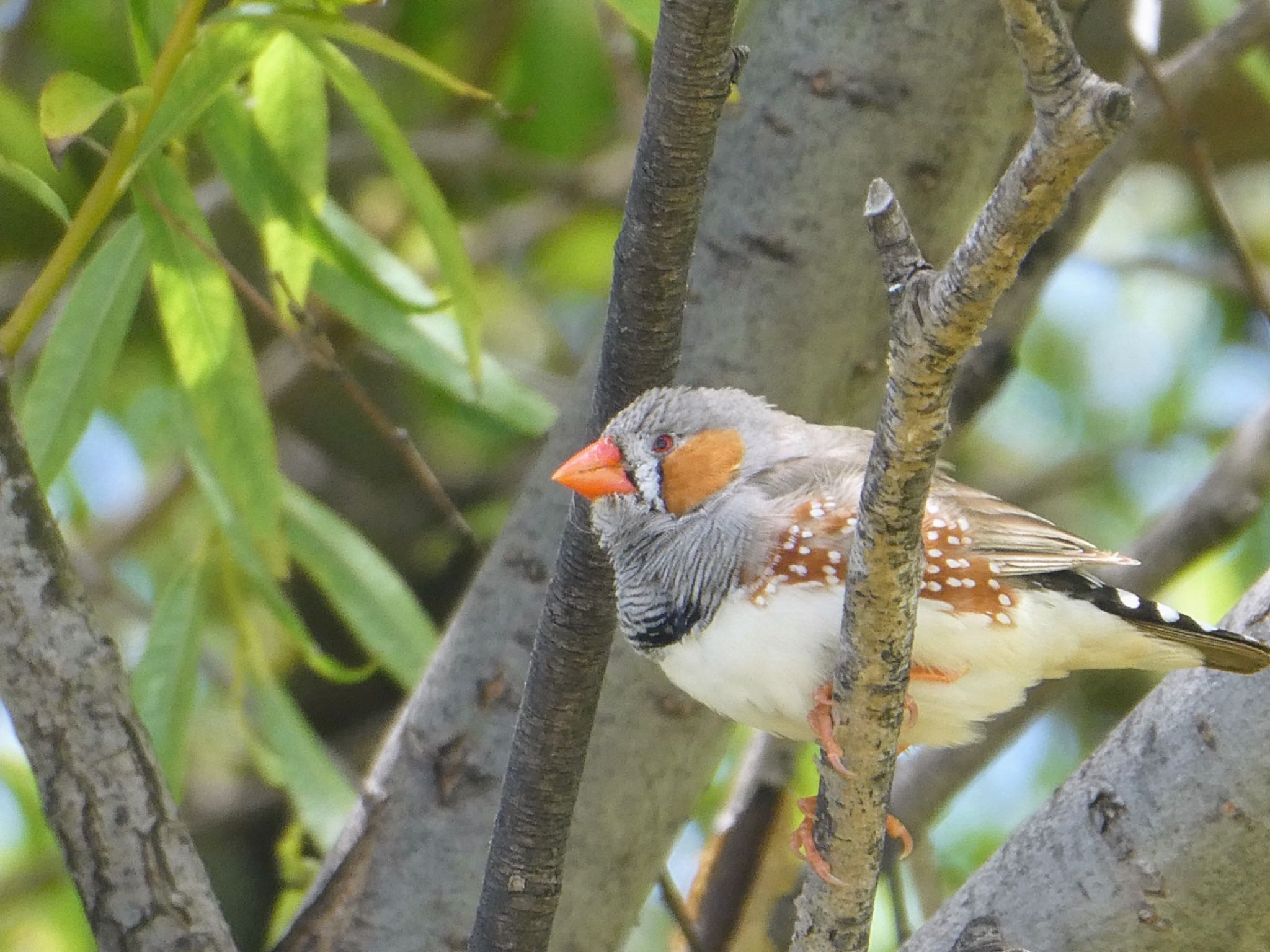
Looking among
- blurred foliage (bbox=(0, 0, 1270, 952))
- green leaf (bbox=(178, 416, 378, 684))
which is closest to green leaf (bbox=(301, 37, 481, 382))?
blurred foliage (bbox=(0, 0, 1270, 952))

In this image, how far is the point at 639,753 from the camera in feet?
7.34

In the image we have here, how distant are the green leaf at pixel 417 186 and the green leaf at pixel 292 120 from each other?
129 mm

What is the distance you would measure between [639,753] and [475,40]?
247cm

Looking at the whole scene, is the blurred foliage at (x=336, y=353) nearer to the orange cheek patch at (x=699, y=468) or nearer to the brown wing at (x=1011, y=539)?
the orange cheek patch at (x=699, y=468)

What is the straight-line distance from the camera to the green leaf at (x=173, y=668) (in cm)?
232

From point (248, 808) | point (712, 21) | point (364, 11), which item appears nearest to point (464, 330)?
point (712, 21)

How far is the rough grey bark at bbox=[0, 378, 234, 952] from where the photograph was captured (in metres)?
1.73

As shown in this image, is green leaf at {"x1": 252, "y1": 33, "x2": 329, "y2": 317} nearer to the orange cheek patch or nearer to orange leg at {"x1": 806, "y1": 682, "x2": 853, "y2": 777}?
the orange cheek patch

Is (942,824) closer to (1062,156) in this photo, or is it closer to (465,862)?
(465,862)

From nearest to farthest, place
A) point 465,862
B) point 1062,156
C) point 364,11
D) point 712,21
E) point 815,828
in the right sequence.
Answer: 1. point 1062,156
2. point 712,21
3. point 815,828
4. point 465,862
5. point 364,11

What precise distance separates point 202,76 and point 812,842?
1.18m

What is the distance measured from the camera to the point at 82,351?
213cm

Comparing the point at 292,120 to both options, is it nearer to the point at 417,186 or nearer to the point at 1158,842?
the point at 417,186

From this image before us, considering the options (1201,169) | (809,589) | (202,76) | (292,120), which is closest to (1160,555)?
(1201,169)
